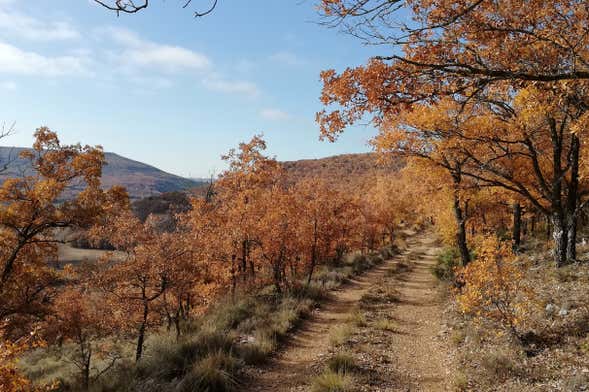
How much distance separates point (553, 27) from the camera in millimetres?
6391

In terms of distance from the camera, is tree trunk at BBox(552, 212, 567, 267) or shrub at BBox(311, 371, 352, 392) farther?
tree trunk at BBox(552, 212, 567, 267)

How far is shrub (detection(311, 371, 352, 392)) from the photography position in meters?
7.18

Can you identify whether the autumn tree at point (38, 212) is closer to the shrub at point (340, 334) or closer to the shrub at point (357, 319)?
the shrub at point (340, 334)

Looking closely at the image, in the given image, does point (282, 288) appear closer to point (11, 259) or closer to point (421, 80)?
point (11, 259)

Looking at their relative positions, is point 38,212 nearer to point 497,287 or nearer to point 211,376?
point 211,376

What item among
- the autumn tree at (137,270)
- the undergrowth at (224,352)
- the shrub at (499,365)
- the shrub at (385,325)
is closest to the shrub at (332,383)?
the undergrowth at (224,352)

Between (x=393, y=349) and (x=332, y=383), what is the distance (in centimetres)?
338

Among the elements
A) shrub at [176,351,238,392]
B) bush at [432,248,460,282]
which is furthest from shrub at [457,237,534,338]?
bush at [432,248,460,282]

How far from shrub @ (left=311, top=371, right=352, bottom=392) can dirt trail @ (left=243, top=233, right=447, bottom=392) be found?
591 millimetres

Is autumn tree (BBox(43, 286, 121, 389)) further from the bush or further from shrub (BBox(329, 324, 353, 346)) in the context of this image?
the bush

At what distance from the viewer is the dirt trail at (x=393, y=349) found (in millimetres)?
8086

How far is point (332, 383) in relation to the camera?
7.31m

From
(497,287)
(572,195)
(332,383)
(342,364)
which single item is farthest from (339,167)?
(332,383)

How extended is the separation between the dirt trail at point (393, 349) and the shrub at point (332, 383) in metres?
0.59
